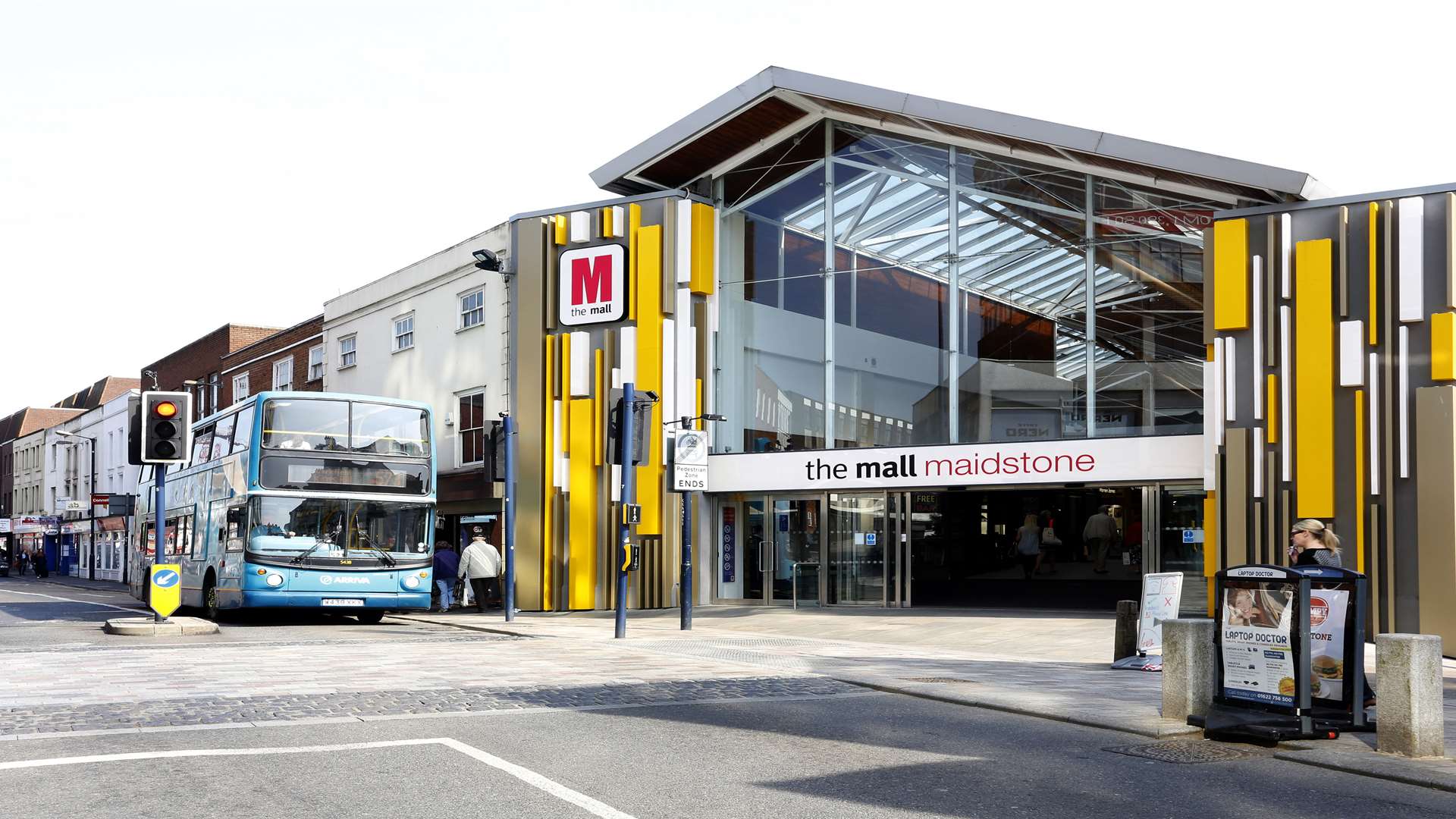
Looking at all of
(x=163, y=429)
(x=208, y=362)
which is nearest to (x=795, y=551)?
(x=163, y=429)

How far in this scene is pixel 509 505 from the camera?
73.2 feet

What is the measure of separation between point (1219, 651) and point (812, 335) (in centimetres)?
1529

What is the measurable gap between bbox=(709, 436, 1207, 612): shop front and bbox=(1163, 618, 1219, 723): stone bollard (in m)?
10.8

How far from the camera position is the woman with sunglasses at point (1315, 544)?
9664 mm

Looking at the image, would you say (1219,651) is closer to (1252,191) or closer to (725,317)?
(1252,191)

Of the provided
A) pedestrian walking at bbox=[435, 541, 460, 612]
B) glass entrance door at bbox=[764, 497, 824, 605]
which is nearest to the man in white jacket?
pedestrian walking at bbox=[435, 541, 460, 612]

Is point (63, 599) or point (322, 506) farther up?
point (322, 506)

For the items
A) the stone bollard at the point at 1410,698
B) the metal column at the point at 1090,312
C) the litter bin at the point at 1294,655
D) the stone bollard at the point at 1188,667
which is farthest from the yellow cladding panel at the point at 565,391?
the stone bollard at the point at 1410,698

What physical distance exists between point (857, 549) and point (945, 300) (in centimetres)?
462

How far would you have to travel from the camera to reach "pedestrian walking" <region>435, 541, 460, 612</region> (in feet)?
80.5

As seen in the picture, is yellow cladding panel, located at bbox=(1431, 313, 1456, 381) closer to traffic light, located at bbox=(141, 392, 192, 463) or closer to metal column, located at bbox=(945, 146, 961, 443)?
metal column, located at bbox=(945, 146, 961, 443)

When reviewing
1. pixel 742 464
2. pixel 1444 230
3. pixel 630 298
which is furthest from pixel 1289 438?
pixel 630 298

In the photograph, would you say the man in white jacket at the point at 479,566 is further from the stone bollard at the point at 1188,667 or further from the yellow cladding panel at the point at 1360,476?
the stone bollard at the point at 1188,667

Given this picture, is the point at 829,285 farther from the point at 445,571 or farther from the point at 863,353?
the point at 445,571
